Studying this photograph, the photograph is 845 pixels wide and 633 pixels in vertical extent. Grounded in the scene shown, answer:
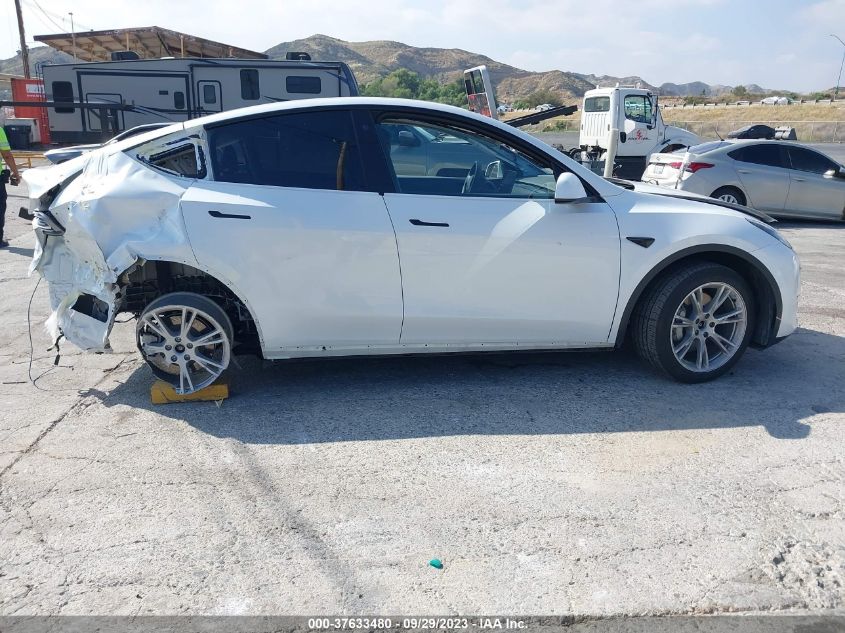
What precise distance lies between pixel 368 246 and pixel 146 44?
22208mm

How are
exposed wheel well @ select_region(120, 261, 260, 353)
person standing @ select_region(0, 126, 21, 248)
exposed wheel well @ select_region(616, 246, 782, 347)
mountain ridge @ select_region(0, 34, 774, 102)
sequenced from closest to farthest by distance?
1. exposed wheel well @ select_region(120, 261, 260, 353)
2. exposed wheel well @ select_region(616, 246, 782, 347)
3. person standing @ select_region(0, 126, 21, 248)
4. mountain ridge @ select_region(0, 34, 774, 102)

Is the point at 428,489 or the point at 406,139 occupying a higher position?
the point at 406,139

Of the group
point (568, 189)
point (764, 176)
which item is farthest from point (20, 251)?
point (764, 176)

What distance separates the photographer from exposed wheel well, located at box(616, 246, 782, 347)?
4598mm

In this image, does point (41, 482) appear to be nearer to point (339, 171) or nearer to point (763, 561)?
point (339, 171)

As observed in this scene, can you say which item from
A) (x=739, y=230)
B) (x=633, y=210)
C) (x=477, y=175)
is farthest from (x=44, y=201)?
(x=739, y=230)

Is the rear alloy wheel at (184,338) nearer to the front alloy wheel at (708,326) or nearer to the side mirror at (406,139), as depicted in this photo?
the side mirror at (406,139)

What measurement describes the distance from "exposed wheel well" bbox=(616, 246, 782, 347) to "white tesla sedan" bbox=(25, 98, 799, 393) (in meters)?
0.02

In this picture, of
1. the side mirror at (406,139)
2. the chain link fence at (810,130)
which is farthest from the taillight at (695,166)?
the chain link fence at (810,130)

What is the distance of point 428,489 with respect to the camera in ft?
11.4

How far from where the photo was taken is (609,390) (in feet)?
15.2

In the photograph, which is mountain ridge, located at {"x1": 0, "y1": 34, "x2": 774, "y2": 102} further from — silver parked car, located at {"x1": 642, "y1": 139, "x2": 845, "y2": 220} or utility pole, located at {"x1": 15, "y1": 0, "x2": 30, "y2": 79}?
silver parked car, located at {"x1": 642, "y1": 139, "x2": 845, "y2": 220}

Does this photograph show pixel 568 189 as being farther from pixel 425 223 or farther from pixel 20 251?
pixel 20 251

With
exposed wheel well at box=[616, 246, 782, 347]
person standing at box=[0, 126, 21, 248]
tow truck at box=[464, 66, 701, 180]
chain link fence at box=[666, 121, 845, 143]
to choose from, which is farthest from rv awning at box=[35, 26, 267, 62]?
chain link fence at box=[666, 121, 845, 143]
